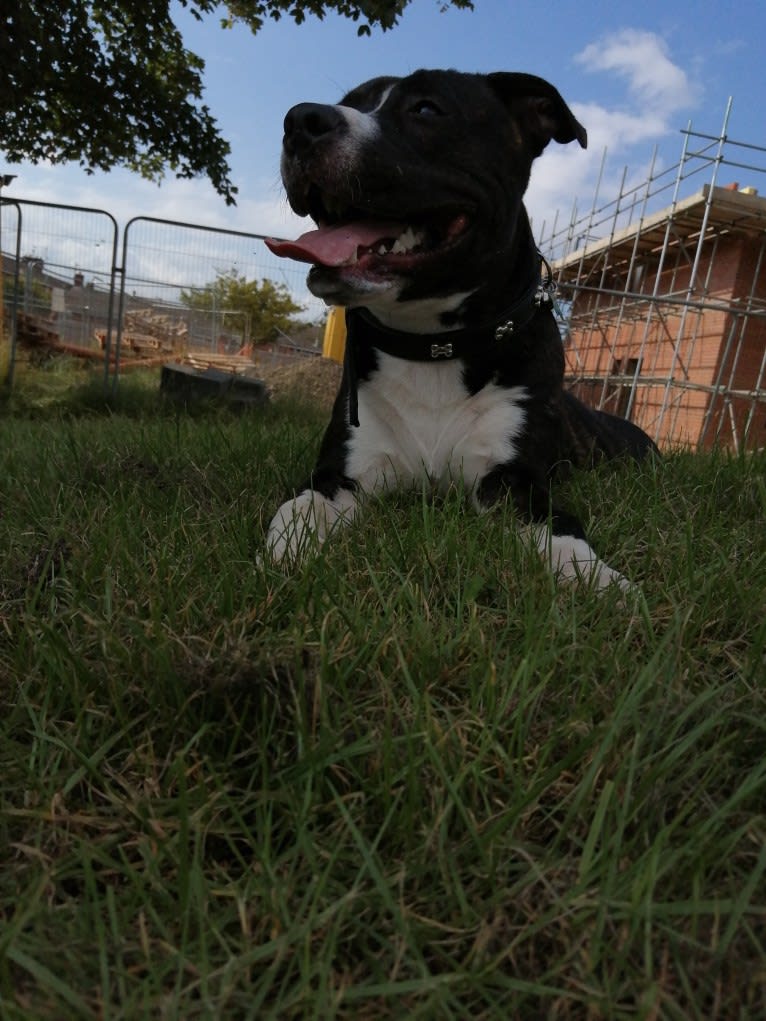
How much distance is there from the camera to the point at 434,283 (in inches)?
97.7

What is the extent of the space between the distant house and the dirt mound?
6340mm

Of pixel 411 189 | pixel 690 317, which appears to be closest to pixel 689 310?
pixel 690 317

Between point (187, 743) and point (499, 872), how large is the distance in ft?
1.64

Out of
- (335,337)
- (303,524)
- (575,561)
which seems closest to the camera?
(575,561)

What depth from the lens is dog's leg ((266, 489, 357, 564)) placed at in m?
1.81

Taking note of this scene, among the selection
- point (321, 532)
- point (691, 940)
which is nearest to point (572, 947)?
point (691, 940)

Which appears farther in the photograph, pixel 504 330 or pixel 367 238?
pixel 504 330

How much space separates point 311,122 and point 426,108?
0.50 metres

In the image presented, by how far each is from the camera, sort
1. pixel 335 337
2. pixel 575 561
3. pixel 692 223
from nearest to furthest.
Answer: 1. pixel 575 561
2. pixel 335 337
3. pixel 692 223

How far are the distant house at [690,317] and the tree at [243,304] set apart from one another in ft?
23.3

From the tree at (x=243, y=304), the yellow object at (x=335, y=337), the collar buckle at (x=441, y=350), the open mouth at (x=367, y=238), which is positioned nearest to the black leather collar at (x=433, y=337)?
the collar buckle at (x=441, y=350)

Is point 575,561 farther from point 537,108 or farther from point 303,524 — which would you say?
point 537,108

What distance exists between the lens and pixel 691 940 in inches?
32.5

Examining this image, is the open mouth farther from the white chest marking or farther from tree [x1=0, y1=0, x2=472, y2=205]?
tree [x1=0, y1=0, x2=472, y2=205]
